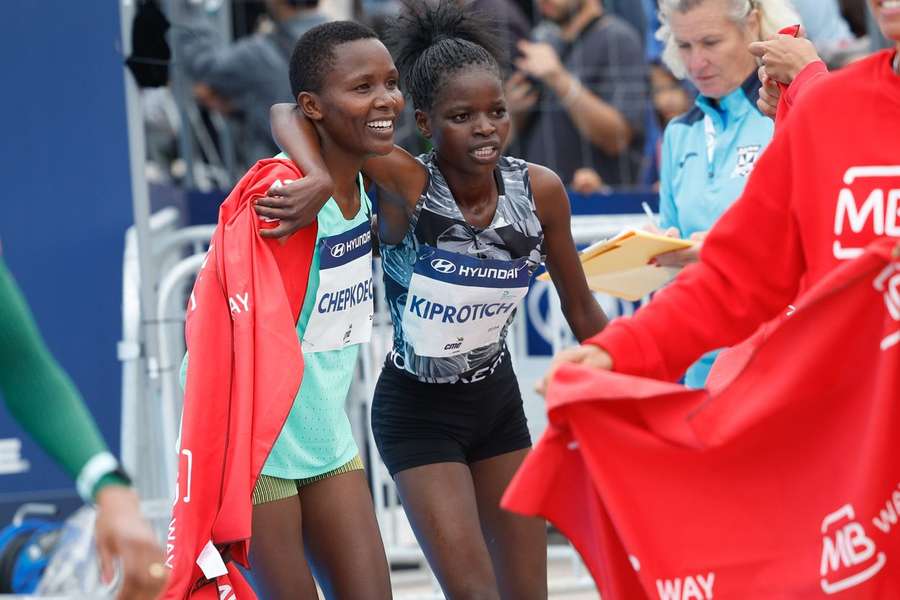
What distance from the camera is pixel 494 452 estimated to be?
478 centimetres

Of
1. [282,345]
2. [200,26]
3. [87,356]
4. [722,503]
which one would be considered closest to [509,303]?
[282,345]

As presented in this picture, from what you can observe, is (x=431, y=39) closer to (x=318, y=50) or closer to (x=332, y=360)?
(x=318, y=50)

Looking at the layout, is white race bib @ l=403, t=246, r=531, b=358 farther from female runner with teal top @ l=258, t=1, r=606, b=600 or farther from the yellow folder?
the yellow folder

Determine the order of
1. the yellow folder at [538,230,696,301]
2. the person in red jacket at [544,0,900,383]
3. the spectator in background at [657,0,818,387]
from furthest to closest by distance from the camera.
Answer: the spectator in background at [657,0,818,387], the yellow folder at [538,230,696,301], the person in red jacket at [544,0,900,383]

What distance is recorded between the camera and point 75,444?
2697 mm

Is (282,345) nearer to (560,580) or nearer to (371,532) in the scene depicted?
(371,532)

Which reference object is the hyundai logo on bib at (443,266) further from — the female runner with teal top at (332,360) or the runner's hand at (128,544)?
the runner's hand at (128,544)

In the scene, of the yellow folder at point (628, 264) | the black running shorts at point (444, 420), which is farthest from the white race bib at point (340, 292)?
the yellow folder at point (628, 264)

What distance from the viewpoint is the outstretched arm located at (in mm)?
4746

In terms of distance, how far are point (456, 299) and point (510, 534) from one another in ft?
2.54

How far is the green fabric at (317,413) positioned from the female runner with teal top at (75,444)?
1.64 m

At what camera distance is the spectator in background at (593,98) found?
8.77 metres

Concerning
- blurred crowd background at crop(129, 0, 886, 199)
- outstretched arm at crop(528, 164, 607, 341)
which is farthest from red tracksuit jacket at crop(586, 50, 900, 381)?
blurred crowd background at crop(129, 0, 886, 199)

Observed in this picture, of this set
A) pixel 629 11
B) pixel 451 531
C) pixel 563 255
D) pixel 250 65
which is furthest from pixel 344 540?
pixel 629 11
